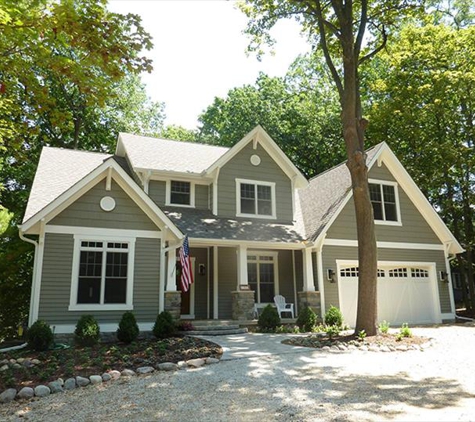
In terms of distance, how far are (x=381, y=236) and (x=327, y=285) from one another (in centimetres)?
307

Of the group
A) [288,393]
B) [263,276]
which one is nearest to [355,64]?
[263,276]

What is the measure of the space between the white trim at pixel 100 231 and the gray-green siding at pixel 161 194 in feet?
9.37

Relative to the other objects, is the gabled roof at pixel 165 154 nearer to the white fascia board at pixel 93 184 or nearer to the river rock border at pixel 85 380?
the white fascia board at pixel 93 184


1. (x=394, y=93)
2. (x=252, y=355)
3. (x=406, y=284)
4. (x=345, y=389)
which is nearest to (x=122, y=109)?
(x=394, y=93)

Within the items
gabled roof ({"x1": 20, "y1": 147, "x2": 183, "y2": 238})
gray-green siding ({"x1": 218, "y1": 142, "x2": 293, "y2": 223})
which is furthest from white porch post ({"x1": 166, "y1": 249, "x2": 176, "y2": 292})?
gray-green siding ({"x1": 218, "y1": 142, "x2": 293, "y2": 223})

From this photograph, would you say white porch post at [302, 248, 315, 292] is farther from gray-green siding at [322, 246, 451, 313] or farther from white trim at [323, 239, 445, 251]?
white trim at [323, 239, 445, 251]

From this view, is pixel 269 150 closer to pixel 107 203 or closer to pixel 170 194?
pixel 170 194

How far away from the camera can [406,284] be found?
15727mm

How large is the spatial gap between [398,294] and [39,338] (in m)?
12.3

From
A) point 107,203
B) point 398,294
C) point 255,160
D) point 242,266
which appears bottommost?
point 398,294

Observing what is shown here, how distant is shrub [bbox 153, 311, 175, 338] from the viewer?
1077cm

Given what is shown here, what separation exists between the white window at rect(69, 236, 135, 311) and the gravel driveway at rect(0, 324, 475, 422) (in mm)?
4457

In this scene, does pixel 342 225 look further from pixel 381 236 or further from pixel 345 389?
pixel 345 389

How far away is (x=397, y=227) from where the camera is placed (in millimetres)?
16016
